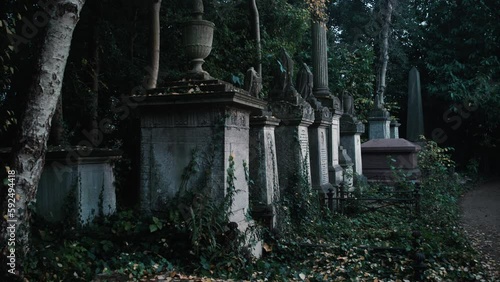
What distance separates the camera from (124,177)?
895 cm

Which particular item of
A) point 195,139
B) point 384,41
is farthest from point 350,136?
point 384,41

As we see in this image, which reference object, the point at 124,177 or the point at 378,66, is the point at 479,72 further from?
the point at 124,177

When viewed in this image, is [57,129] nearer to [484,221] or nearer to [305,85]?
[305,85]

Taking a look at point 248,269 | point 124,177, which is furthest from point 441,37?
point 248,269

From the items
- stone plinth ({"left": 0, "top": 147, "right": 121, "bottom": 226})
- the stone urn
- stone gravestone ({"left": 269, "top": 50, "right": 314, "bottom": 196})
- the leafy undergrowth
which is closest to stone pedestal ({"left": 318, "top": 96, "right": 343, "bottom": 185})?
stone gravestone ({"left": 269, "top": 50, "right": 314, "bottom": 196})

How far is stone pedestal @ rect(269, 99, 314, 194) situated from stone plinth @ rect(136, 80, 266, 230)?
8.85 feet

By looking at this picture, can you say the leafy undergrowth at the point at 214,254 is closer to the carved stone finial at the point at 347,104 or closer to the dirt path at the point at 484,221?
the dirt path at the point at 484,221

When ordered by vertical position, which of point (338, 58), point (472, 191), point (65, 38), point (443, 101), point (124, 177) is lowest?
point (472, 191)

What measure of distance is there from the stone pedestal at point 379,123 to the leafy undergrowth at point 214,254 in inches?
472

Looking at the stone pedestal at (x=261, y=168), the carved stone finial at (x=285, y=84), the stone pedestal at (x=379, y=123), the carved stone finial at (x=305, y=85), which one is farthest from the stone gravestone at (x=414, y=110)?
the stone pedestal at (x=261, y=168)

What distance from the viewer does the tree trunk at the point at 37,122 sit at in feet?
12.4

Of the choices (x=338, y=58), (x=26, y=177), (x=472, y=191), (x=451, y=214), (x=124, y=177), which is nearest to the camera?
(x=26, y=177)

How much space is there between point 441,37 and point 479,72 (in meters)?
3.18

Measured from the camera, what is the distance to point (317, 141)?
9.74 m
